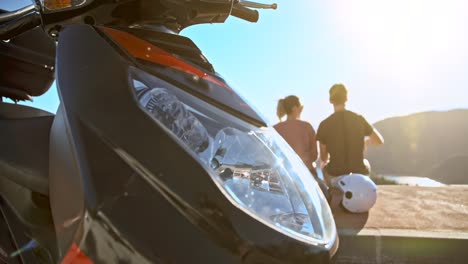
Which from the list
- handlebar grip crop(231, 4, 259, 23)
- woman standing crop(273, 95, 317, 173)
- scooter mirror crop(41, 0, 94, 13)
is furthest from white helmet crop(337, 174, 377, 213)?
scooter mirror crop(41, 0, 94, 13)

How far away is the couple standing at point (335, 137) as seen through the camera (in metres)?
6.46

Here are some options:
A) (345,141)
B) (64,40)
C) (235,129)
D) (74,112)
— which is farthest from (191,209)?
(345,141)

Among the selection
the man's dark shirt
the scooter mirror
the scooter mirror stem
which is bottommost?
the man's dark shirt

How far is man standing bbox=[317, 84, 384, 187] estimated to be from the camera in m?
6.45

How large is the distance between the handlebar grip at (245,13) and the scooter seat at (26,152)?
3.36ft

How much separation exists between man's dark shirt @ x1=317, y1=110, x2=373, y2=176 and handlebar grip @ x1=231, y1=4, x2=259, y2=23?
469 centimetres

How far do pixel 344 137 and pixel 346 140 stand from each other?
0.06 m

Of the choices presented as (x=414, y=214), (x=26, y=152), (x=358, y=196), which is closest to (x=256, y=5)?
(x=26, y=152)

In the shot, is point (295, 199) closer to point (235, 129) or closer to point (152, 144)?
point (235, 129)

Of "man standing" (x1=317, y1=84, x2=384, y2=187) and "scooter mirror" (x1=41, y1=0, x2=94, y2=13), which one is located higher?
"scooter mirror" (x1=41, y1=0, x2=94, y2=13)

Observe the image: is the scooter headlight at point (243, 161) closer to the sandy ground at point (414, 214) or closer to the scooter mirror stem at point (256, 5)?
the scooter mirror stem at point (256, 5)

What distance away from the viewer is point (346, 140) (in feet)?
21.1

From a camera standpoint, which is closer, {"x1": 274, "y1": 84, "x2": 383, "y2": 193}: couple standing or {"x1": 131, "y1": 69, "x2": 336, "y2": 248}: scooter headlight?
{"x1": 131, "y1": 69, "x2": 336, "y2": 248}: scooter headlight

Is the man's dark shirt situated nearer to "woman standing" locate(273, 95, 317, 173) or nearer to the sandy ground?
"woman standing" locate(273, 95, 317, 173)
